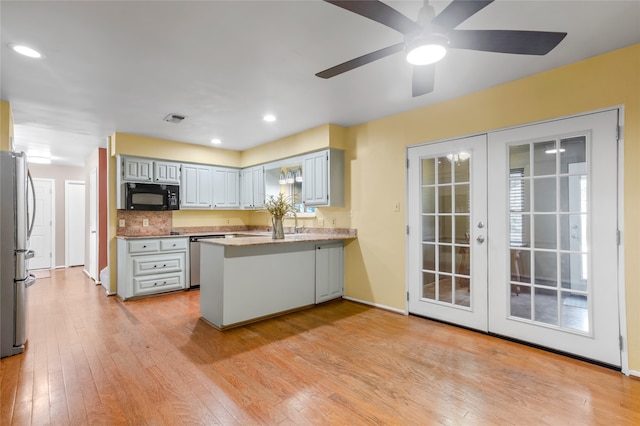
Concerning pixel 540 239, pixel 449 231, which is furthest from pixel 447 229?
pixel 540 239

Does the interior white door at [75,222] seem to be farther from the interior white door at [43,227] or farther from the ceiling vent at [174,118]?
the ceiling vent at [174,118]

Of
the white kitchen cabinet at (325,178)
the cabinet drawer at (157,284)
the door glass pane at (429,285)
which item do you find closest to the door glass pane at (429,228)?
the door glass pane at (429,285)

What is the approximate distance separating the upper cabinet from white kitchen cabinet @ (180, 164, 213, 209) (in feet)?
0.50

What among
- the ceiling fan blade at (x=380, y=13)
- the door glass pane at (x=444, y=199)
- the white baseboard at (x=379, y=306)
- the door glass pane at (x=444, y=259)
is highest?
the ceiling fan blade at (x=380, y=13)

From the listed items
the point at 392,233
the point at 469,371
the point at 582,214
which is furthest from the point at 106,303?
the point at 582,214

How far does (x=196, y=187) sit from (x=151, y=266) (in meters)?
1.55

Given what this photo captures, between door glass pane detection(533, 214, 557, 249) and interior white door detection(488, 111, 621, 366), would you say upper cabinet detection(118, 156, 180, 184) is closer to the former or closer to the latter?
interior white door detection(488, 111, 621, 366)

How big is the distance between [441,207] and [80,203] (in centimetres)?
795

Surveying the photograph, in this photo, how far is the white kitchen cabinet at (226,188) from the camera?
5.70 meters

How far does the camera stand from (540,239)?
2.81m

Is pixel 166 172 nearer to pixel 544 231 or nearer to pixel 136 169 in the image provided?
pixel 136 169

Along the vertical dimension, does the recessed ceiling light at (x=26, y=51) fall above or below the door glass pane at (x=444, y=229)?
above

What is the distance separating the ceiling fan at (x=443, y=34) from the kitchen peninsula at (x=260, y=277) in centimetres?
230

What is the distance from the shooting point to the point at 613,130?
7.92 ft
